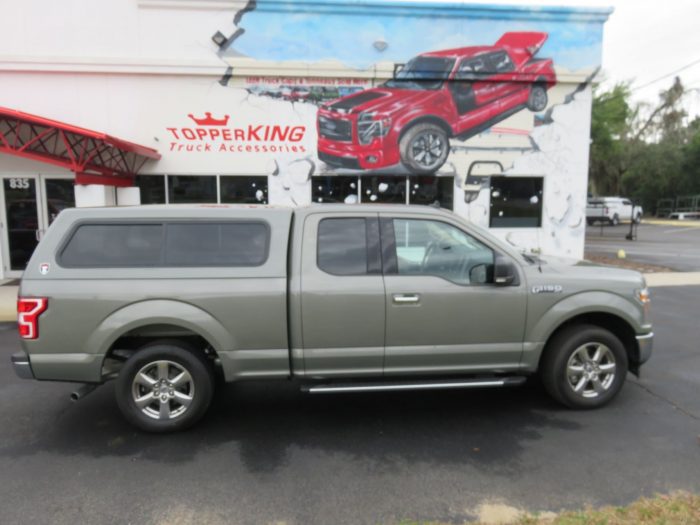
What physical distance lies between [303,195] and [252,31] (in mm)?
3928

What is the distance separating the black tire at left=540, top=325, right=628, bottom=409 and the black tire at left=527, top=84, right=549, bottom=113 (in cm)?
969

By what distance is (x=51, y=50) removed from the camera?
1108 cm

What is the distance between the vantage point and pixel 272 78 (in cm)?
1181

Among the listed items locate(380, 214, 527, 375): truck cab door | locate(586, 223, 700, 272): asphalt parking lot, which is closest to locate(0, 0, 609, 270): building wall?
locate(586, 223, 700, 272): asphalt parking lot

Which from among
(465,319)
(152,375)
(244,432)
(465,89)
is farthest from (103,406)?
(465,89)

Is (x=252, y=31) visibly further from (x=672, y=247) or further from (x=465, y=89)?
(x=672, y=247)

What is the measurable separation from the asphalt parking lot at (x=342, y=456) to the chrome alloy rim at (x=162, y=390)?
22 cm

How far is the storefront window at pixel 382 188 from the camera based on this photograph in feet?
40.9

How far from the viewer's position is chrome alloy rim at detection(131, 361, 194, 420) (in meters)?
4.06

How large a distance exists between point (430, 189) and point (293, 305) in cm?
930

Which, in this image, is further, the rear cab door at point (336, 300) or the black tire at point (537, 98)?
the black tire at point (537, 98)

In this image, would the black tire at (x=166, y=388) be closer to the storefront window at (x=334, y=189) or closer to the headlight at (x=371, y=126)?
the storefront window at (x=334, y=189)

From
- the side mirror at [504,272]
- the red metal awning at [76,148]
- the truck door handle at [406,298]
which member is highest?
the red metal awning at [76,148]

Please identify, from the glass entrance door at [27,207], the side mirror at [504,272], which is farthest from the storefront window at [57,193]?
the side mirror at [504,272]
